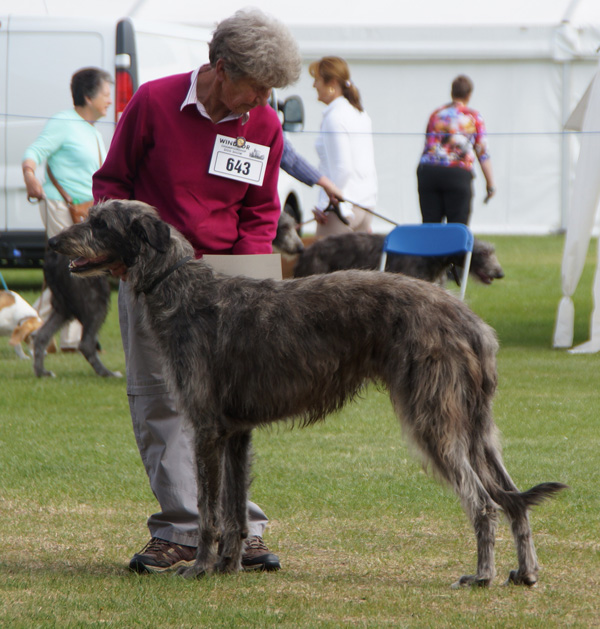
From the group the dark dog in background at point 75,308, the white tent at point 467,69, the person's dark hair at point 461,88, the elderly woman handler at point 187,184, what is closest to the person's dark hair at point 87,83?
the dark dog in background at point 75,308

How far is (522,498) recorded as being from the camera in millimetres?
3879

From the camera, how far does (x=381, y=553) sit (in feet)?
14.2

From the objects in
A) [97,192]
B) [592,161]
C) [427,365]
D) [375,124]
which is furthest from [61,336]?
[375,124]

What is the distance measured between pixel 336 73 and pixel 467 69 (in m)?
10.2

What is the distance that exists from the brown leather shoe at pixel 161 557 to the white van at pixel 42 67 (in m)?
7.77

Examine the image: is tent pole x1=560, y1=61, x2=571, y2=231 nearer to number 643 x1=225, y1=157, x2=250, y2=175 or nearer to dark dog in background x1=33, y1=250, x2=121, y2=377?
dark dog in background x1=33, y1=250, x2=121, y2=377

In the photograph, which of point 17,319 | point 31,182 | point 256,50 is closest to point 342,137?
point 31,182

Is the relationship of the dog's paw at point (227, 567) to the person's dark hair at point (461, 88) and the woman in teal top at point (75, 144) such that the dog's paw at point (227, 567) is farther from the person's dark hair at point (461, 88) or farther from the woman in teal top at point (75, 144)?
the person's dark hair at point (461, 88)

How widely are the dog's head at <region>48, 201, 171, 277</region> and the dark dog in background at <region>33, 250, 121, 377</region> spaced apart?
15.2ft

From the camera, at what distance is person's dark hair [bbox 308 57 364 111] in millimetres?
9453

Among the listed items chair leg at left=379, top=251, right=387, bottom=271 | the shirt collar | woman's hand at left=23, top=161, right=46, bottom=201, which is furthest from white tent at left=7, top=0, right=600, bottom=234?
the shirt collar

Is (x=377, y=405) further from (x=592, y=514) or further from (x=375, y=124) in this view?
(x=375, y=124)

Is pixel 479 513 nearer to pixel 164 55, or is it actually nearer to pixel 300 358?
Result: pixel 300 358

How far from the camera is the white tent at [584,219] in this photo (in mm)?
8648
